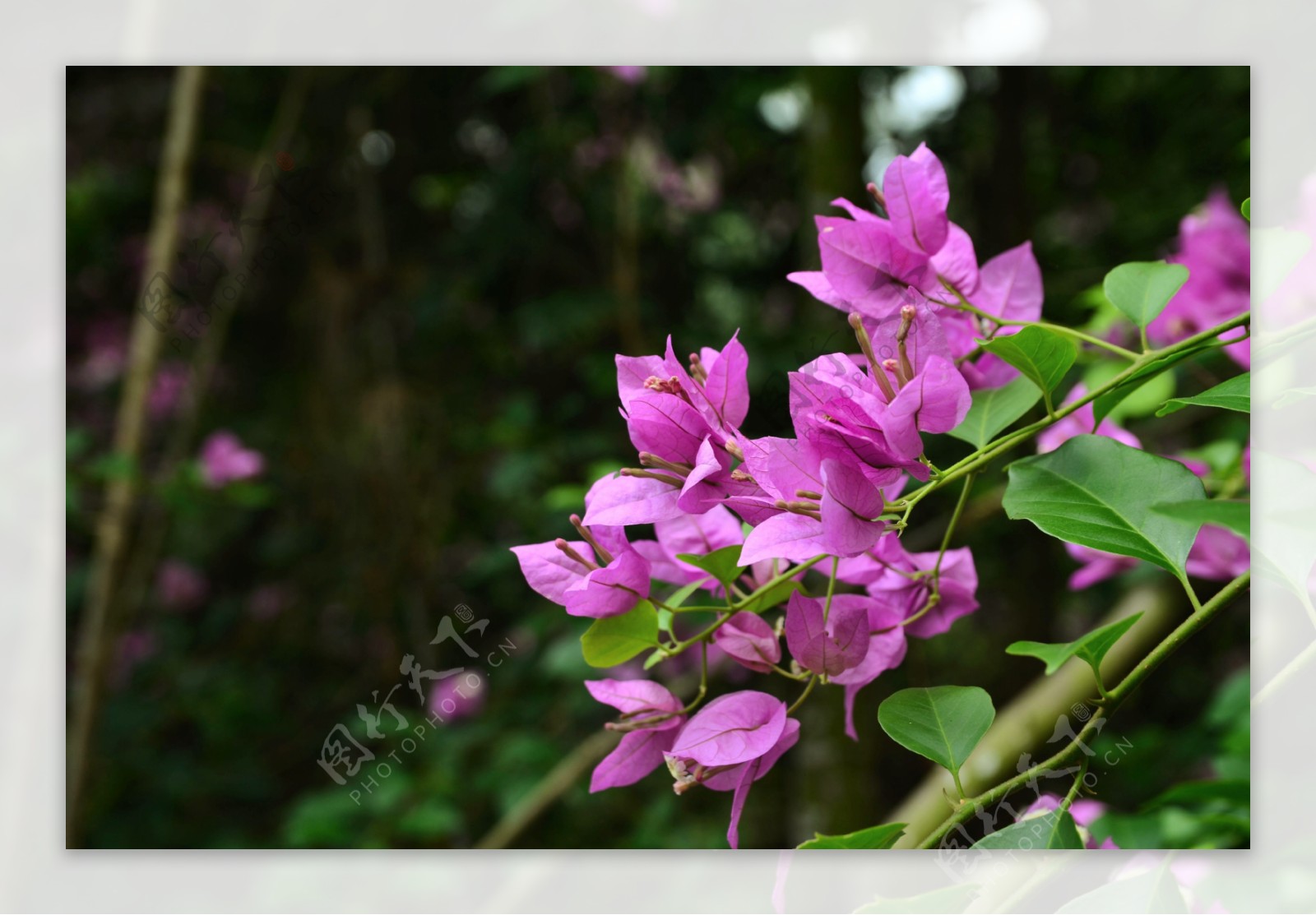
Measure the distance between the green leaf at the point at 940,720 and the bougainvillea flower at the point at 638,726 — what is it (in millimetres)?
84

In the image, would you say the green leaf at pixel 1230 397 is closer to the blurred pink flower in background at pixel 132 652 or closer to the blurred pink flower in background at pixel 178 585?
the blurred pink flower in background at pixel 132 652

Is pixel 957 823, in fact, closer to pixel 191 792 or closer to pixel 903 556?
pixel 903 556

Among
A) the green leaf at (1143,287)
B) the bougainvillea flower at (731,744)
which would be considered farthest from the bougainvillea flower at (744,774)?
the green leaf at (1143,287)

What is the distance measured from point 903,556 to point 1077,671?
0.35 m

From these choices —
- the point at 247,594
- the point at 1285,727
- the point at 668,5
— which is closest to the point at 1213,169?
the point at 668,5

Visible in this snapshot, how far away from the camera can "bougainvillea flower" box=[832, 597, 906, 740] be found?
15.7 inches

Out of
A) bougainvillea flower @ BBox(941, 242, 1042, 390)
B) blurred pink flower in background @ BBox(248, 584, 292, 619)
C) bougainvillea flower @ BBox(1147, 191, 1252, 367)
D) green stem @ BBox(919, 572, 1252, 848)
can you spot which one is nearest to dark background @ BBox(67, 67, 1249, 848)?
blurred pink flower in background @ BBox(248, 584, 292, 619)

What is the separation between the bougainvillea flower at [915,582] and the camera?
0.42 m

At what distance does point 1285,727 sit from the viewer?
66cm

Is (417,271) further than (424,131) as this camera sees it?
Yes

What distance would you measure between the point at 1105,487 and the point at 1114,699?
0.24ft

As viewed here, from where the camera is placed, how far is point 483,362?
1504mm

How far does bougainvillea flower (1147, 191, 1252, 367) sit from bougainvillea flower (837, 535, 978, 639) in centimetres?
28

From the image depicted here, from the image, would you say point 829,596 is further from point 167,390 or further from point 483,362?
point 167,390
